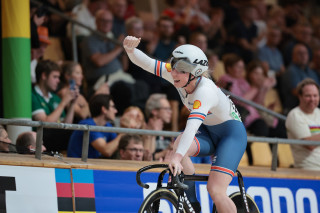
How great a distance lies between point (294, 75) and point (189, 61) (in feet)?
22.3

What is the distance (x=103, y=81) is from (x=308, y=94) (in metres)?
3.01

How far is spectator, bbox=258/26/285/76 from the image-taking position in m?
13.1

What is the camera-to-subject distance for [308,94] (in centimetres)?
862

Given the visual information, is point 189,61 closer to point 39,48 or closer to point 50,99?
point 50,99

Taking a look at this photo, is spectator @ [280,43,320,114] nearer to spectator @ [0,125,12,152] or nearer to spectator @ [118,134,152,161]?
spectator @ [118,134,152,161]

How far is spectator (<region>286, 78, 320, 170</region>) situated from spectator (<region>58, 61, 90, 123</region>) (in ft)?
8.88

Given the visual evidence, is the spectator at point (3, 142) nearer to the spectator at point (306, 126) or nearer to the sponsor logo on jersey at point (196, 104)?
the sponsor logo on jersey at point (196, 104)

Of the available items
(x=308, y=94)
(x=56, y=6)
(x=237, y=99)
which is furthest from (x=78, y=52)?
(x=308, y=94)

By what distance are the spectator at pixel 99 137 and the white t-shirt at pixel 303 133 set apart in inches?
90.9

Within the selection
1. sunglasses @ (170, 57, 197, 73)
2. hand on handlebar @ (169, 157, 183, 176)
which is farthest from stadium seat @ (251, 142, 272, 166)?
hand on handlebar @ (169, 157, 183, 176)

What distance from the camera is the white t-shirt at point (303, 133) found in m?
8.46

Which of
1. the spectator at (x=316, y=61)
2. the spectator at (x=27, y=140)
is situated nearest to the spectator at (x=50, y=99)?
the spectator at (x=27, y=140)

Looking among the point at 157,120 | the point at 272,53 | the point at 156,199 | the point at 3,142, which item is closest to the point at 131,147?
the point at 157,120

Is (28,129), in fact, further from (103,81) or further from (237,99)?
(237,99)
